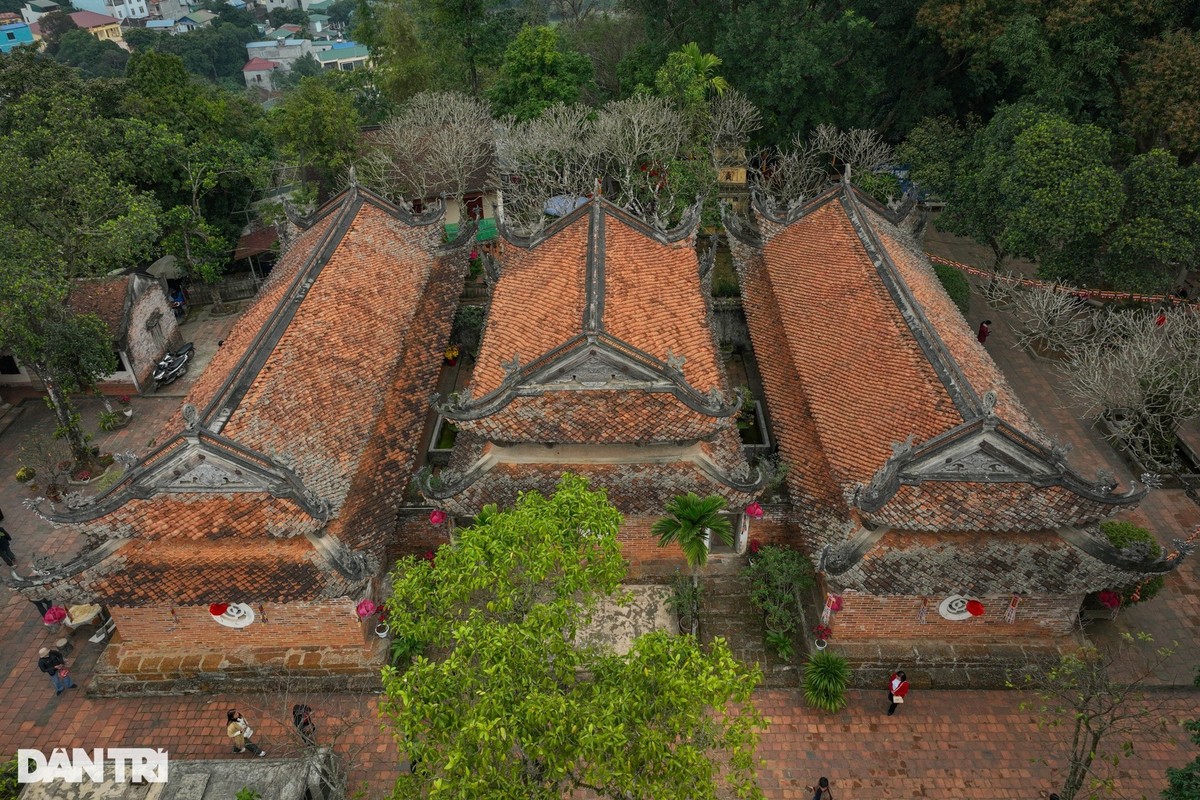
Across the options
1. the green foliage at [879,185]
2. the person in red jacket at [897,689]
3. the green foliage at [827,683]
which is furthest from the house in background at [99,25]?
the person in red jacket at [897,689]

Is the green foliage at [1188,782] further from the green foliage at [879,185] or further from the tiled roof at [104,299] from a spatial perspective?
the tiled roof at [104,299]

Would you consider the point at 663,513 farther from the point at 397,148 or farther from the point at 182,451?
the point at 397,148

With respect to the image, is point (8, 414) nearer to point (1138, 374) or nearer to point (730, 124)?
point (730, 124)

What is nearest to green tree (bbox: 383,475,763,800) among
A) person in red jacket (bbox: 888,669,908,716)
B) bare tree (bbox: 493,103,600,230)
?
person in red jacket (bbox: 888,669,908,716)

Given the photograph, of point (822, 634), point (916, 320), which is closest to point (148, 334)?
point (822, 634)

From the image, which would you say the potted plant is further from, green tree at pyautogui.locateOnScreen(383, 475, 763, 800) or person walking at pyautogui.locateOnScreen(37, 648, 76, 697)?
person walking at pyautogui.locateOnScreen(37, 648, 76, 697)

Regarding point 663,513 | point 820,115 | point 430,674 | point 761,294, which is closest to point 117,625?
point 430,674
